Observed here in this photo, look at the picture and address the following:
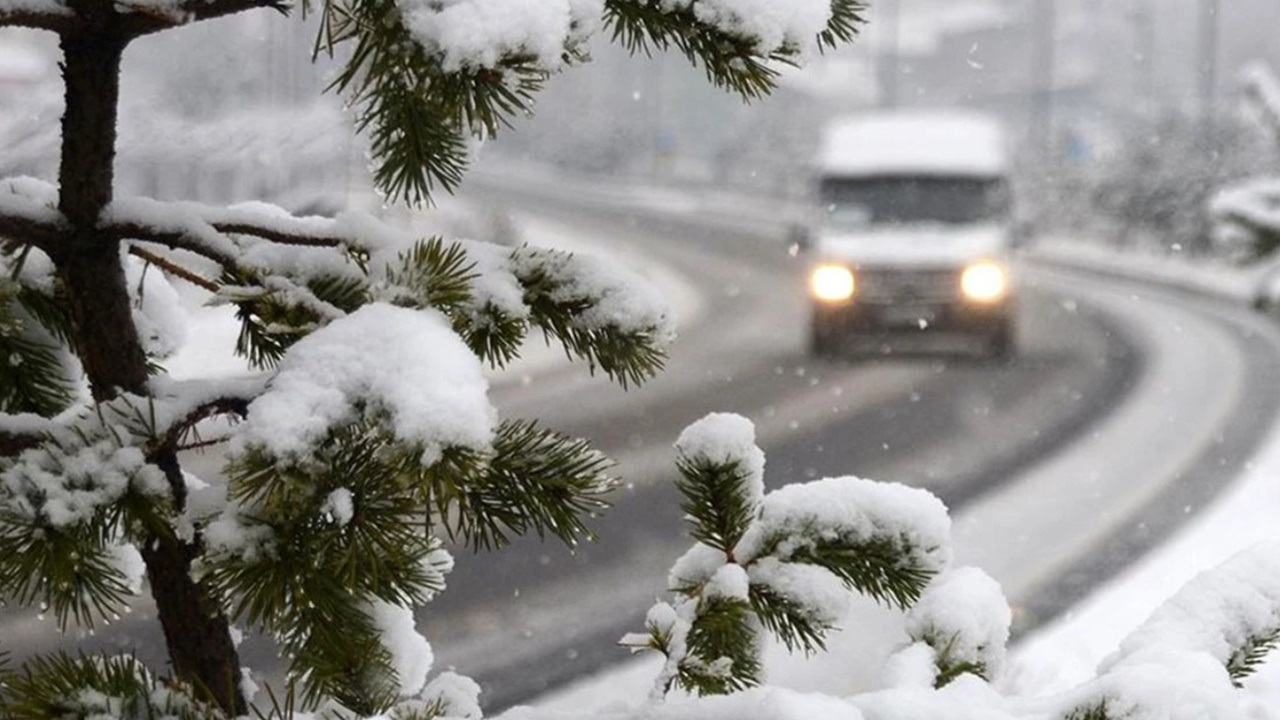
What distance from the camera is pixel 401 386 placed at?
48.8 inches

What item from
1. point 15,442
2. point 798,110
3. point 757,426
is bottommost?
point 15,442

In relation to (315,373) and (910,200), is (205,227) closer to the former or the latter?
(315,373)

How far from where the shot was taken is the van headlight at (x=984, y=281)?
14.9 meters

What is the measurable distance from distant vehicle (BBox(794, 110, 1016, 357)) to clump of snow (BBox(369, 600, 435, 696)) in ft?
42.9

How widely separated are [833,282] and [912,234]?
0.86 metres

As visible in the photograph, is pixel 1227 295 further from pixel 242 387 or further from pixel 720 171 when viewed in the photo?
pixel 720 171

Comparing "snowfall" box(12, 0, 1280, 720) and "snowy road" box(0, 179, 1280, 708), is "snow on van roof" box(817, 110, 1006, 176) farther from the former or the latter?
"snowfall" box(12, 0, 1280, 720)

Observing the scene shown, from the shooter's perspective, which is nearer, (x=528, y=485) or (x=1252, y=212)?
(x=528, y=485)

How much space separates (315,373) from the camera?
1294 millimetres

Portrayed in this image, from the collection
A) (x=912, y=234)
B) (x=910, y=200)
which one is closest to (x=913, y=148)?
(x=910, y=200)

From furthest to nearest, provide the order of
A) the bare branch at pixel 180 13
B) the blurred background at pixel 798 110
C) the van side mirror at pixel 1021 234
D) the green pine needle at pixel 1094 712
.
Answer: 1. the van side mirror at pixel 1021 234
2. the blurred background at pixel 798 110
3. the bare branch at pixel 180 13
4. the green pine needle at pixel 1094 712

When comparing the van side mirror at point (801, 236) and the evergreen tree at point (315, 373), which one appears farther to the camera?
the van side mirror at point (801, 236)

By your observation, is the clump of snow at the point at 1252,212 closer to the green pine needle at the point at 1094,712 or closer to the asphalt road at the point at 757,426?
the asphalt road at the point at 757,426

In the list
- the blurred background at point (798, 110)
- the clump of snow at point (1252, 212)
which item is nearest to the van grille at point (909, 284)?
the blurred background at point (798, 110)
